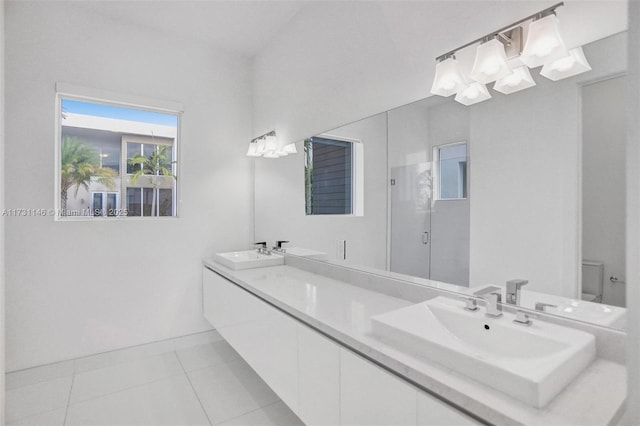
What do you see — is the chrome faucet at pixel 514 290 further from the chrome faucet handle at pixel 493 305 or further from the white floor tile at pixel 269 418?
the white floor tile at pixel 269 418

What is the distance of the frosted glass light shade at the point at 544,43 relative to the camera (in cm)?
115

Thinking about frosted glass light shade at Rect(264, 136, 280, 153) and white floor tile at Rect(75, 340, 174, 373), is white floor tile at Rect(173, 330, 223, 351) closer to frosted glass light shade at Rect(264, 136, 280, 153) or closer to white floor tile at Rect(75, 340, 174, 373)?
white floor tile at Rect(75, 340, 174, 373)

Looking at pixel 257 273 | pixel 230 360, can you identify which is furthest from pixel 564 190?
pixel 230 360

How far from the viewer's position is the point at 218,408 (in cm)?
218

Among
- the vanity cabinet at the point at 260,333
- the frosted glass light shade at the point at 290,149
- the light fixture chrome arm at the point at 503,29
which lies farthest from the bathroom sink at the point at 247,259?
the light fixture chrome arm at the point at 503,29

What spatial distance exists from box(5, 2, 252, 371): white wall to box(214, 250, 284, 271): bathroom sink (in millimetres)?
297

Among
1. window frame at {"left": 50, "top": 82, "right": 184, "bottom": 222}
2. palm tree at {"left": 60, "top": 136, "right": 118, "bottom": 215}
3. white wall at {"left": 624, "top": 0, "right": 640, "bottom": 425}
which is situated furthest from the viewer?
palm tree at {"left": 60, "top": 136, "right": 118, "bottom": 215}

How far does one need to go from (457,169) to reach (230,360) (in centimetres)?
248

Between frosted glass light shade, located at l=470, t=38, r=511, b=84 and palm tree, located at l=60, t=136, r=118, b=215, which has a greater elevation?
frosted glass light shade, located at l=470, t=38, r=511, b=84

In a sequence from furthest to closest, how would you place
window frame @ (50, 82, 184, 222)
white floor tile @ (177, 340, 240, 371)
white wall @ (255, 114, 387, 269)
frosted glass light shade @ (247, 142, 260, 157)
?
1. frosted glass light shade @ (247, 142, 260, 157)
2. white floor tile @ (177, 340, 240, 371)
3. window frame @ (50, 82, 184, 222)
4. white wall @ (255, 114, 387, 269)

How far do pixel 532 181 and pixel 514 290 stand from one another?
444mm

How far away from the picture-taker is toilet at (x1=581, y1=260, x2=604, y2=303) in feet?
3.72

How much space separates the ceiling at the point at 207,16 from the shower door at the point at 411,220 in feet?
5.85

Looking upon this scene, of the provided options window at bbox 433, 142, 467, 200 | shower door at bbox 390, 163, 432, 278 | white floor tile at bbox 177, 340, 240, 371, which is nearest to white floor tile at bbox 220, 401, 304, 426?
white floor tile at bbox 177, 340, 240, 371
